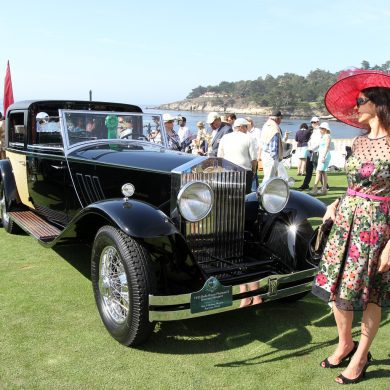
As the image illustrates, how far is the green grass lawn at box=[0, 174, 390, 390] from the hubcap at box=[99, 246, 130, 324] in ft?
0.57

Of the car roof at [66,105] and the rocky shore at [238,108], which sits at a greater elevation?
the rocky shore at [238,108]

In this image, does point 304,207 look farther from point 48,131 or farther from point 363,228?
point 48,131

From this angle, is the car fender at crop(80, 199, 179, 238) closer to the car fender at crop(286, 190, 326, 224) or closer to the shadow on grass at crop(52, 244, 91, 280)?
the car fender at crop(286, 190, 326, 224)

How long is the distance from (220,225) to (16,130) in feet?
11.5

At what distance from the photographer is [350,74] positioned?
238 centimetres

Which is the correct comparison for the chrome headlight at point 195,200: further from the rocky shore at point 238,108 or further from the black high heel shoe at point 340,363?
the rocky shore at point 238,108

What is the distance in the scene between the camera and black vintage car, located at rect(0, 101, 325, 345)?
278cm

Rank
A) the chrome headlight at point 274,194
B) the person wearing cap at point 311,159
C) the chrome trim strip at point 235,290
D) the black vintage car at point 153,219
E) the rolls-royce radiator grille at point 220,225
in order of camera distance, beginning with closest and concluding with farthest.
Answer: the chrome trim strip at point 235,290 → the black vintage car at point 153,219 → the rolls-royce radiator grille at point 220,225 → the chrome headlight at point 274,194 → the person wearing cap at point 311,159

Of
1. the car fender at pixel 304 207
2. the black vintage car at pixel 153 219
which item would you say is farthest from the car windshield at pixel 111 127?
the car fender at pixel 304 207

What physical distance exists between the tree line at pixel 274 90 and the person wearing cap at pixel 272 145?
56.8 m

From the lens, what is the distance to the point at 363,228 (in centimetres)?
231

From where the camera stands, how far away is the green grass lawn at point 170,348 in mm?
2514

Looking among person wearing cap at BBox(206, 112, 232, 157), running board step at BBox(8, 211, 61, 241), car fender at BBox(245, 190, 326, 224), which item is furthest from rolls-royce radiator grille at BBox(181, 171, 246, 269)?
person wearing cap at BBox(206, 112, 232, 157)

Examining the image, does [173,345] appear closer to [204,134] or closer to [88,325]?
[88,325]
